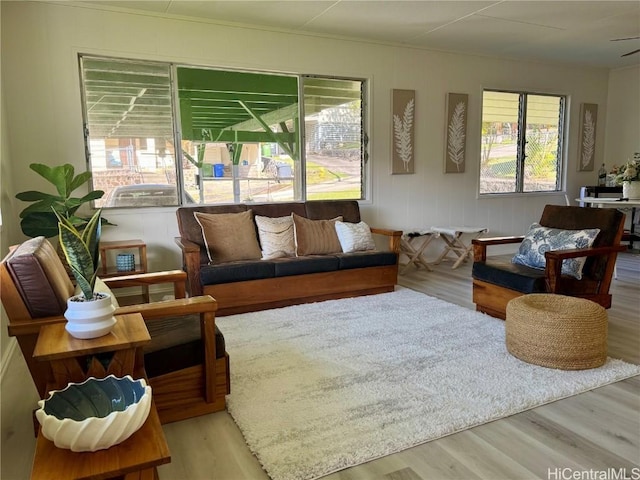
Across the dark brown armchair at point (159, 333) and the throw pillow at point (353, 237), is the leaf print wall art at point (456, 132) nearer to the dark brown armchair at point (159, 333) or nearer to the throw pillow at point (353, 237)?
the throw pillow at point (353, 237)

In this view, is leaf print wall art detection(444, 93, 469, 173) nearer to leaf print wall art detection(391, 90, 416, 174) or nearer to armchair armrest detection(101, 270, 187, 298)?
leaf print wall art detection(391, 90, 416, 174)

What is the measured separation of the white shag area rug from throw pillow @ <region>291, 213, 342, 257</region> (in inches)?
31.3

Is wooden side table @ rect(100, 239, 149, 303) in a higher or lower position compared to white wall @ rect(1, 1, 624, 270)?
lower

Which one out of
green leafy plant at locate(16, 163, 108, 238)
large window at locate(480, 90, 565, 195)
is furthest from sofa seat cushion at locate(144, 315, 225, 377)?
large window at locate(480, 90, 565, 195)

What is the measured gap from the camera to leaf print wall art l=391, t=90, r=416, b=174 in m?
5.32

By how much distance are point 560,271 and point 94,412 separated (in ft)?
9.57

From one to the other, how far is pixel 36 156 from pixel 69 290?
89.7 inches

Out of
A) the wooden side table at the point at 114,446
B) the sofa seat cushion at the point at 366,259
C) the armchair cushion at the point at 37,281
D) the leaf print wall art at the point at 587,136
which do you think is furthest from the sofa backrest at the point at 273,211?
the leaf print wall art at the point at 587,136

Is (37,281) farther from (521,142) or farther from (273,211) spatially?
(521,142)

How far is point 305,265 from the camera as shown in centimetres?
394

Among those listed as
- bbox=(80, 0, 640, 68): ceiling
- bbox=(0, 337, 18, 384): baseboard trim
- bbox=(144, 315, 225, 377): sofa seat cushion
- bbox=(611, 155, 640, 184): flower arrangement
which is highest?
bbox=(80, 0, 640, 68): ceiling

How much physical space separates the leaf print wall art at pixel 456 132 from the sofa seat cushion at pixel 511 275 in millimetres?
2323

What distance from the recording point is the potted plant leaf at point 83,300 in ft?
5.47

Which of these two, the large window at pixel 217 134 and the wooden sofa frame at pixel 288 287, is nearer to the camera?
the wooden sofa frame at pixel 288 287
